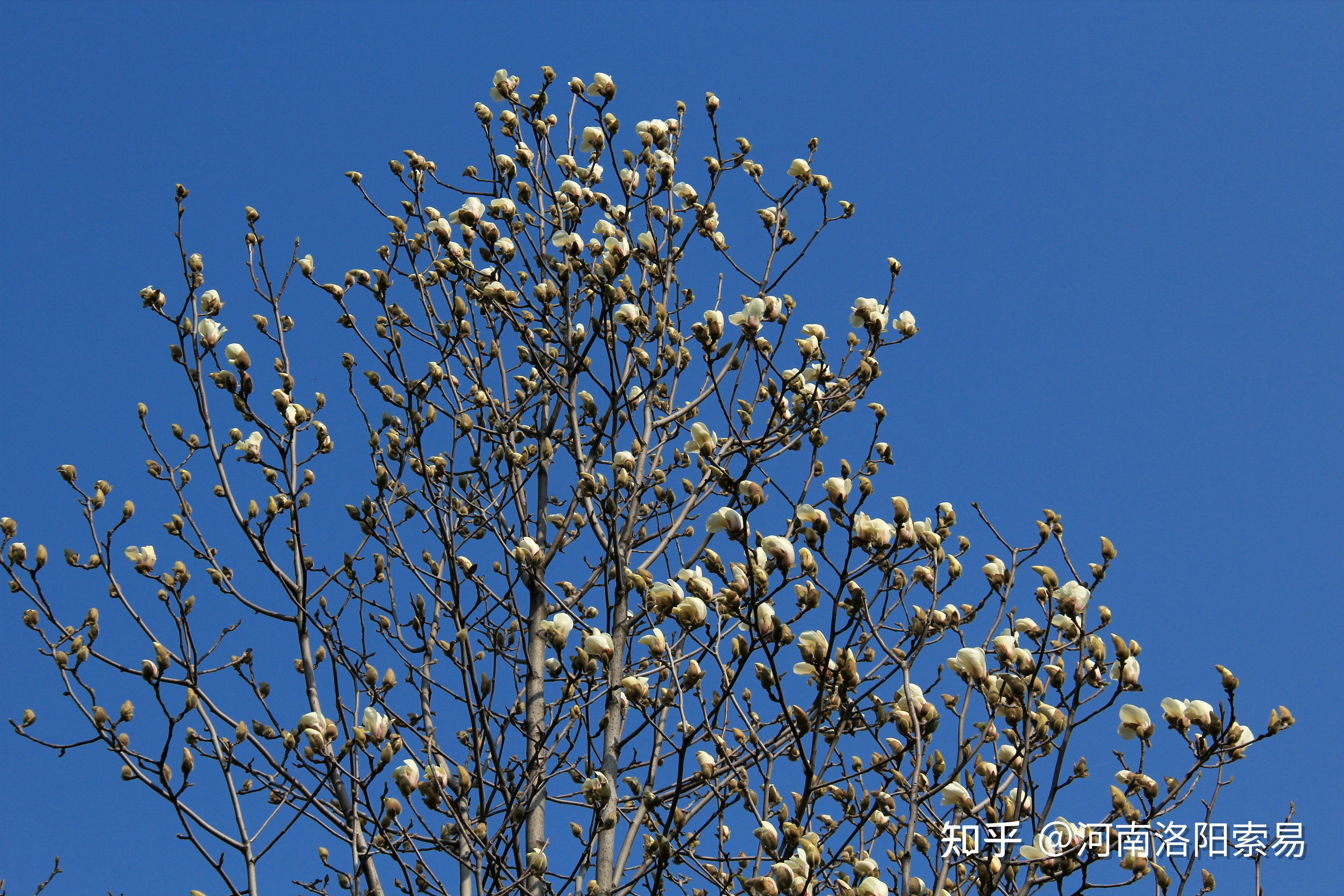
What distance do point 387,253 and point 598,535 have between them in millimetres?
1695

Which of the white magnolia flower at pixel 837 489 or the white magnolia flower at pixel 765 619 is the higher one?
the white magnolia flower at pixel 837 489

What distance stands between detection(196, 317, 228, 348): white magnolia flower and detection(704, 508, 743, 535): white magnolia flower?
223 cm

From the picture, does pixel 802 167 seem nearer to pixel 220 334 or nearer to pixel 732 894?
pixel 220 334

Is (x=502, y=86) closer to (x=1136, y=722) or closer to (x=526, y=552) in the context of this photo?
(x=526, y=552)

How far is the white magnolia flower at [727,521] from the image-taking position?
8.82 ft

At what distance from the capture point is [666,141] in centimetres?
473

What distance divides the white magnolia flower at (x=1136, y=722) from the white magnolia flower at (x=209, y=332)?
3.43m

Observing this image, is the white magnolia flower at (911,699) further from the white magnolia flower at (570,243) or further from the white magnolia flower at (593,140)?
the white magnolia flower at (593,140)

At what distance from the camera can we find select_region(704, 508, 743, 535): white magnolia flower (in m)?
2.69

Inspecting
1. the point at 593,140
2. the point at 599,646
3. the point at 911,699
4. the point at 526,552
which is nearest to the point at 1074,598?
the point at 911,699

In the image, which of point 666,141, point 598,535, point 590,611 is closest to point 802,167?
point 666,141

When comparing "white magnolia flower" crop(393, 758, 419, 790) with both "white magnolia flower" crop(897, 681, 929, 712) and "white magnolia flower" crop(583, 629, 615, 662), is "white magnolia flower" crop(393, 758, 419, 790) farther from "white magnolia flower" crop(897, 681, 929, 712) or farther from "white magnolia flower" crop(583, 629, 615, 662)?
"white magnolia flower" crop(897, 681, 929, 712)

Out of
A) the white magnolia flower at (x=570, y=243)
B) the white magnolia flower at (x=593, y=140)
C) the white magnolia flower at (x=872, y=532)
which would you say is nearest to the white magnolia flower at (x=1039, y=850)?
the white magnolia flower at (x=872, y=532)

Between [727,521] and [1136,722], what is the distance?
1386 mm
